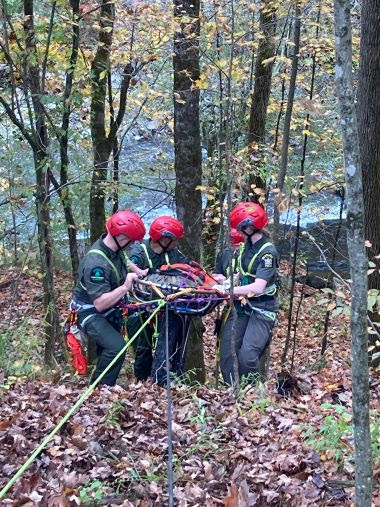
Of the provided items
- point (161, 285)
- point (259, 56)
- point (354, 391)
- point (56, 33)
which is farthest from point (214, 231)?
point (354, 391)

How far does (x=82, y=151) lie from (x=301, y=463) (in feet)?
37.3

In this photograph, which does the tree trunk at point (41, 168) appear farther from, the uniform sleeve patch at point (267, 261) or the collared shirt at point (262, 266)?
the uniform sleeve patch at point (267, 261)

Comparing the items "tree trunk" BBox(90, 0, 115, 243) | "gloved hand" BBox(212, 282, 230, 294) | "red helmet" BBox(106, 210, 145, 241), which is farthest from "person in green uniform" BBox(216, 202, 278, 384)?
"tree trunk" BBox(90, 0, 115, 243)

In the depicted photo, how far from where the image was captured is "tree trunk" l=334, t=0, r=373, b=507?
7.89ft

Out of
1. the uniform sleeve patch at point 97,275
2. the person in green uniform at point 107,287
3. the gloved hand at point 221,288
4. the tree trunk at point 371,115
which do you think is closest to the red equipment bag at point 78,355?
the person in green uniform at point 107,287

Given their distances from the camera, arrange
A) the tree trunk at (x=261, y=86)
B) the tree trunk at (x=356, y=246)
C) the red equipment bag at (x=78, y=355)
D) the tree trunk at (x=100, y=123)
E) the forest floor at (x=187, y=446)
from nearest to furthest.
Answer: the tree trunk at (x=356, y=246) < the forest floor at (x=187, y=446) < the red equipment bag at (x=78, y=355) < the tree trunk at (x=100, y=123) < the tree trunk at (x=261, y=86)

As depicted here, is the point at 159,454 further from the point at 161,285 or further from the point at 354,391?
the point at 161,285

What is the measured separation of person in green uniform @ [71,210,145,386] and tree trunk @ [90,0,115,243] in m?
2.40

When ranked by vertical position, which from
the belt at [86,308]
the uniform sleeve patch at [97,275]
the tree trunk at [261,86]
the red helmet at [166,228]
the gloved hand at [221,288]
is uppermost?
the tree trunk at [261,86]

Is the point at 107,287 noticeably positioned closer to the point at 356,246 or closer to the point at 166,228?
the point at 166,228

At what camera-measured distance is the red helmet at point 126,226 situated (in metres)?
6.24

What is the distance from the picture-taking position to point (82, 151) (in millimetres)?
14008

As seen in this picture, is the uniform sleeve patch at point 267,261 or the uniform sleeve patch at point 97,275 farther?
the uniform sleeve patch at point 267,261

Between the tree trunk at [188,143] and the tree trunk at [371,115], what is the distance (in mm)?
1978
